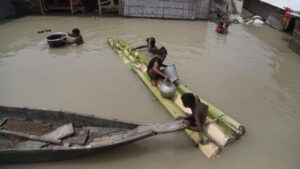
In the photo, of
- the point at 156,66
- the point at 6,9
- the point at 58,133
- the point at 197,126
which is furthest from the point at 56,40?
the point at 6,9

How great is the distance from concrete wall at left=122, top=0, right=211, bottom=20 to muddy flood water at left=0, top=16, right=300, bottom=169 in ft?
6.70

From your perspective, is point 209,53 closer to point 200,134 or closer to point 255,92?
point 255,92

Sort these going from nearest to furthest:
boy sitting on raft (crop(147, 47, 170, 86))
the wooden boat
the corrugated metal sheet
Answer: the wooden boat < boy sitting on raft (crop(147, 47, 170, 86)) < the corrugated metal sheet

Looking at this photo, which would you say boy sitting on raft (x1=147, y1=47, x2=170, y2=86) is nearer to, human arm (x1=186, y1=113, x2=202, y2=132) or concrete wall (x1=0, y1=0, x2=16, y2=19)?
human arm (x1=186, y1=113, x2=202, y2=132)

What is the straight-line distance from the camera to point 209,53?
290 inches

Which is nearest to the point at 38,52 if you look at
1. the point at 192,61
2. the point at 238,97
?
the point at 192,61

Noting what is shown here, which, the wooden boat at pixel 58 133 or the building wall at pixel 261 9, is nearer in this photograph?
the wooden boat at pixel 58 133

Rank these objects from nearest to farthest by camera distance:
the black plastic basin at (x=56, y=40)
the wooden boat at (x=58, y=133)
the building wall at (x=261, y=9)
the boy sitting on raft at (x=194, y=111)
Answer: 1. the wooden boat at (x=58, y=133)
2. the boy sitting on raft at (x=194, y=111)
3. the black plastic basin at (x=56, y=40)
4. the building wall at (x=261, y=9)

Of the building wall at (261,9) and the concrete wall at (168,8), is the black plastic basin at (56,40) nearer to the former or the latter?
the concrete wall at (168,8)

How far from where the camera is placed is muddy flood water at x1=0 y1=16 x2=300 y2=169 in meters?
3.39

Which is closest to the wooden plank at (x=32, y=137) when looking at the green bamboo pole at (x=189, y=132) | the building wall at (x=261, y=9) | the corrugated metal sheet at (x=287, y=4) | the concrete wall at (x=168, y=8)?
the green bamboo pole at (x=189, y=132)

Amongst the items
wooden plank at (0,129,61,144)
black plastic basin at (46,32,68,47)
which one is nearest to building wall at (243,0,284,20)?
black plastic basin at (46,32,68,47)

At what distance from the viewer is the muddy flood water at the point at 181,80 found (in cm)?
339

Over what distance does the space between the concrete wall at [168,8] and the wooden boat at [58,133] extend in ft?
30.8
